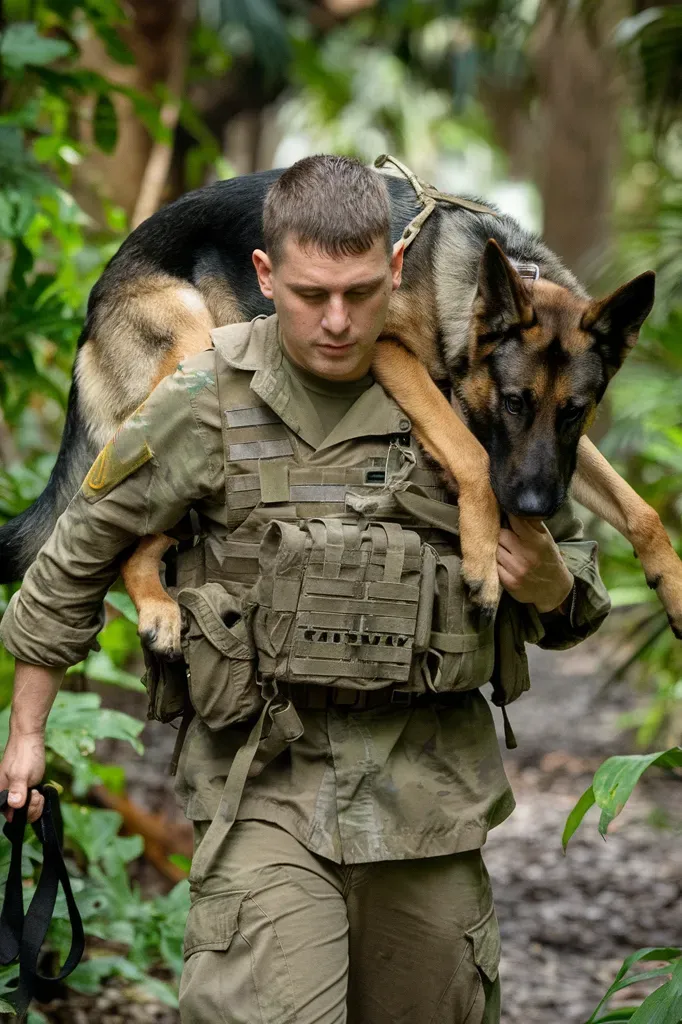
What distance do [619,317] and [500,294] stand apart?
11.7 inches

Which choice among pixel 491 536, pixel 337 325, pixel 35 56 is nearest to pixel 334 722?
pixel 491 536

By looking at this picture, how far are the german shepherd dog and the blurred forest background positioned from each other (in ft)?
2.01

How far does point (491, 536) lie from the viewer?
9.05 ft

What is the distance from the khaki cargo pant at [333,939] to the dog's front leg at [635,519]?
33.2 inches

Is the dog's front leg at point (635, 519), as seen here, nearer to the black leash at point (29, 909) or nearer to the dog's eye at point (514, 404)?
the dog's eye at point (514, 404)

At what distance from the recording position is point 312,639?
249cm

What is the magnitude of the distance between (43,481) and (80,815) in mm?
1203

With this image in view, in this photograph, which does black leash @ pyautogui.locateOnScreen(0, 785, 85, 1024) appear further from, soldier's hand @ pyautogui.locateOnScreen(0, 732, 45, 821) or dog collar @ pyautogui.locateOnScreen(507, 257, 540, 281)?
dog collar @ pyautogui.locateOnScreen(507, 257, 540, 281)

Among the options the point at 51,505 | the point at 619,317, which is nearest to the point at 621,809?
the point at 619,317

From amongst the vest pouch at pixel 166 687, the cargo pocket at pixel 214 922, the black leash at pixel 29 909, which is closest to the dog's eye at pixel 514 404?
the vest pouch at pixel 166 687

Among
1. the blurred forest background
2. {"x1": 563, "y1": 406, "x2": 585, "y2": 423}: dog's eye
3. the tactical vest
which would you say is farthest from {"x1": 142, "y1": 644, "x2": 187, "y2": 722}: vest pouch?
{"x1": 563, "y1": 406, "x2": 585, "y2": 423}: dog's eye

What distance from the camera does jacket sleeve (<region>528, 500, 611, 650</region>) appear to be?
288 cm

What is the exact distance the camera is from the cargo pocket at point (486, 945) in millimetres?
2582

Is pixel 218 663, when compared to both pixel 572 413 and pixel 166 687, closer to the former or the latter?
pixel 166 687
